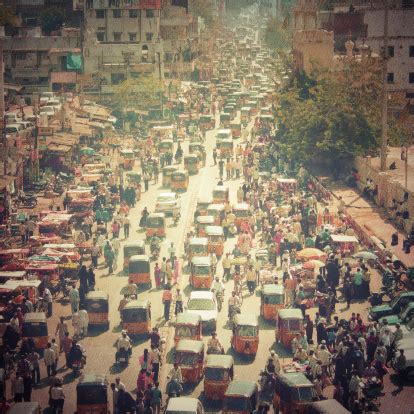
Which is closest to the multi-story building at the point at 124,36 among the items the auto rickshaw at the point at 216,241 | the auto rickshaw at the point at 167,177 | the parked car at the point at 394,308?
the auto rickshaw at the point at 167,177

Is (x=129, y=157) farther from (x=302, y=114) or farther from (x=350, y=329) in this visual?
(x=350, y=329)

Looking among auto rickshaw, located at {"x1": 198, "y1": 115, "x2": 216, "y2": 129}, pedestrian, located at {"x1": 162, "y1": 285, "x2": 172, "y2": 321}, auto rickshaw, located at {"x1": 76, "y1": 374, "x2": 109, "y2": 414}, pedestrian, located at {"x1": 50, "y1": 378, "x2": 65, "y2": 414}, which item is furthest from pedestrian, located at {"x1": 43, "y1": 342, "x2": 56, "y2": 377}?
auto rickshaw, located at {"x1": 198, "y1": 115, "x2": 216, "y2": 129}

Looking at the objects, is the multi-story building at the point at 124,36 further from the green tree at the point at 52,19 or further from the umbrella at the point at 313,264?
the umbrella at the point at 313,264

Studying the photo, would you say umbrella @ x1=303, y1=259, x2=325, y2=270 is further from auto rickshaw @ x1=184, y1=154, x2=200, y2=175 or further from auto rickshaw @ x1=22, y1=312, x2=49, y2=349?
auto rickshaw @ x1=184, y1=154, x2=200, y2=175

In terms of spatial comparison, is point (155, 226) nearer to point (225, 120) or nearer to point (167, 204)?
point (167, 204)

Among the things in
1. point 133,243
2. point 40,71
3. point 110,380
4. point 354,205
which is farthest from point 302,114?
point 40,71

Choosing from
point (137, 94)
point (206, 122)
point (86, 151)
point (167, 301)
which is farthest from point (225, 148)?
point (167, 301)
